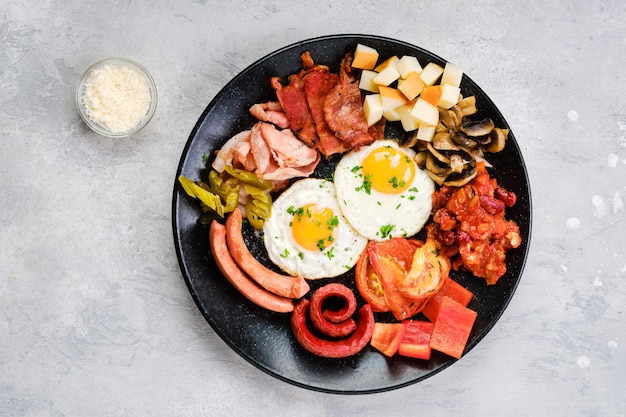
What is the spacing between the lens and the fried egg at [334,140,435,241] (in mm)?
4430

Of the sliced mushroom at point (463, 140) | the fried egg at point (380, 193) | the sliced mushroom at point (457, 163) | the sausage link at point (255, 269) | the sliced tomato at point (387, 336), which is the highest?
the sliced mushroom at point (463, 140)

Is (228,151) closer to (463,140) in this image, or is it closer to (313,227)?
(313,227)

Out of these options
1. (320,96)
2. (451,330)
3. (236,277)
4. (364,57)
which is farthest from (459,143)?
(236,277)

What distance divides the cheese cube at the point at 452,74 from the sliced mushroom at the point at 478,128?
296mm

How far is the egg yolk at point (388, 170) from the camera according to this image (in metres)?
4.39

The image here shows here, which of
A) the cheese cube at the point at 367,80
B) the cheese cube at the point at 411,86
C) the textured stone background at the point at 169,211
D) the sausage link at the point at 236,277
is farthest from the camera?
the textured stone background at the point at 169,211

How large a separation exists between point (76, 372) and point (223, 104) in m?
2.14

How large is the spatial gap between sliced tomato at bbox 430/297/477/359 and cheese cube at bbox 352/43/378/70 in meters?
1.70

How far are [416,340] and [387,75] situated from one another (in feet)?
5.92

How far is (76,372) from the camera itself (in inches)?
178

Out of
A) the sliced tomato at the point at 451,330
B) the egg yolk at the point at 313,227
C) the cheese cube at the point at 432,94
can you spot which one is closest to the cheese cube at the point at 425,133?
the cheese cube at the point at 432,94

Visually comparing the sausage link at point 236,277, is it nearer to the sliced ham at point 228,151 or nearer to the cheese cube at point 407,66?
the sliced ham at point 228,151

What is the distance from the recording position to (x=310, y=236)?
438 cm

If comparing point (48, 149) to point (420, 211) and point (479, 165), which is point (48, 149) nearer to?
point (420, 211)
